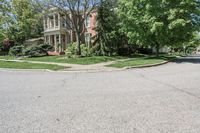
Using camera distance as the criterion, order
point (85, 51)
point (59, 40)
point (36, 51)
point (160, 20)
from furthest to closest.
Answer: point (59, 40) < point (36, 51) < point (85, 51) < point (160, 20)

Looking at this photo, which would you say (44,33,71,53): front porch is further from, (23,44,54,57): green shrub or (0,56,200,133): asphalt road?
(0,56,200,133): asphalt road

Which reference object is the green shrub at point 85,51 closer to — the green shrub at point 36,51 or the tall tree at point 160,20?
the tall tree at point 160,20

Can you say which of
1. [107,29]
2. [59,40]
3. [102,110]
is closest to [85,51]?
[107,29]

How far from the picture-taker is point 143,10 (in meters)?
23.1

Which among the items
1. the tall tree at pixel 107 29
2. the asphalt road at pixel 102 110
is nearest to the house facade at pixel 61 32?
the tall tree at pixel 107 29

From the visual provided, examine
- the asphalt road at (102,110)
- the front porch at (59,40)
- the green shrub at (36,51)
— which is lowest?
the asphalt road at (102,110)

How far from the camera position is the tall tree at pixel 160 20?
2086 cm

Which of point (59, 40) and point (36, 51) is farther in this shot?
point (59, 40)

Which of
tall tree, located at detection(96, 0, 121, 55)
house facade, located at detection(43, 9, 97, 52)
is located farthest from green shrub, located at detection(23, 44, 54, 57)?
tall tree, located at detection(96, 0, 121, 55)

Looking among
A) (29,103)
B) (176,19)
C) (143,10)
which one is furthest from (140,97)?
(143,10)

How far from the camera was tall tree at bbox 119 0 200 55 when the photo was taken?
821 inches

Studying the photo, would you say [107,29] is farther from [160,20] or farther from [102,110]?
[102,110]

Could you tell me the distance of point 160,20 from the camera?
72.5 feet

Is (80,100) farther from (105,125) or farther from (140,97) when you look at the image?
(105,125)
